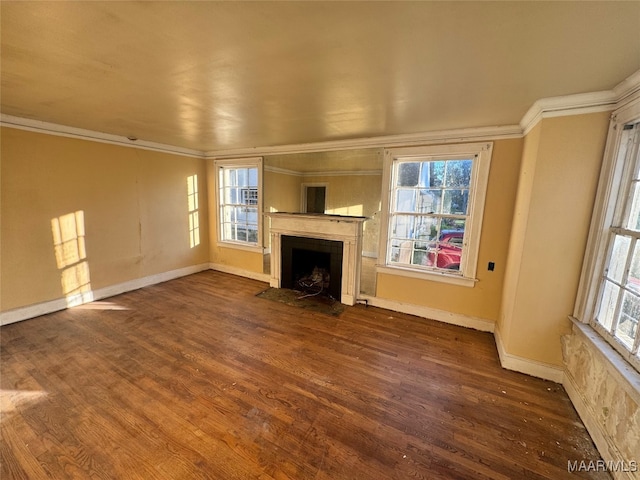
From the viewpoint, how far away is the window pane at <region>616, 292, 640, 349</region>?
5.26 ft

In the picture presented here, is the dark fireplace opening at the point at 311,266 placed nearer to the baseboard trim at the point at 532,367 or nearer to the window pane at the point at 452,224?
→ the window pane at the point at 452,224

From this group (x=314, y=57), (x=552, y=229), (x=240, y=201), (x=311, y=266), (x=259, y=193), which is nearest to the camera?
(x=314, y=57)

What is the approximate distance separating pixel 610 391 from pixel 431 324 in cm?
172

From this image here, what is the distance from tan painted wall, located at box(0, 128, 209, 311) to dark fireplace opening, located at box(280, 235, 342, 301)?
2.13 metres

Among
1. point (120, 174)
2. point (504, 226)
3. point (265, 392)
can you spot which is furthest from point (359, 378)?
point (120, 174)

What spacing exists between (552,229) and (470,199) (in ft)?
3.35

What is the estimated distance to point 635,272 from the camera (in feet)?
5.42

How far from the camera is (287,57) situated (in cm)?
151

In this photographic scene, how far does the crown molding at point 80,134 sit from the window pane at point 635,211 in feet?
18.2

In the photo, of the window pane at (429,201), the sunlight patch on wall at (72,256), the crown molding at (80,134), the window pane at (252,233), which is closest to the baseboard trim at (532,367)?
the window pane at (429,201)

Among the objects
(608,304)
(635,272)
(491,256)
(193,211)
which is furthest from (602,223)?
(193,211)

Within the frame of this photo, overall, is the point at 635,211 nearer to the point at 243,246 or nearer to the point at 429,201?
the point at 429,201

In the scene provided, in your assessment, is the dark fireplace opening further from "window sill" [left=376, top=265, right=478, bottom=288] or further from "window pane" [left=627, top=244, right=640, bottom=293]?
"window pane" [left=627, top=244, right=640, bottom=293]

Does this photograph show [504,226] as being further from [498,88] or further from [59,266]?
[59,266]
